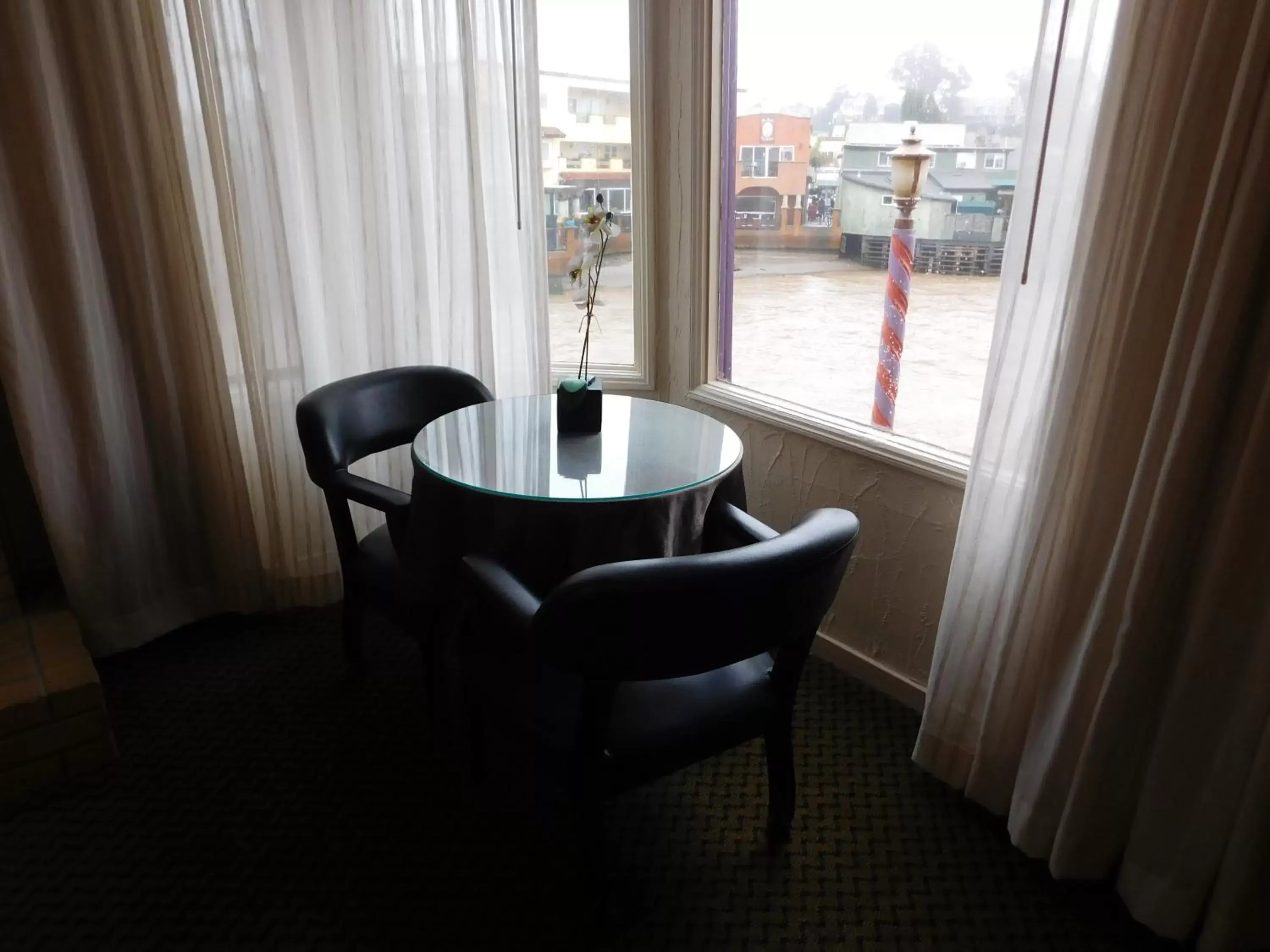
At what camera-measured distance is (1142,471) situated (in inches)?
55.7

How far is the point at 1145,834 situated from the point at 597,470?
4.24ft

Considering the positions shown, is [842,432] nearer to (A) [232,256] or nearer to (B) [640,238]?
(B) [640,238]

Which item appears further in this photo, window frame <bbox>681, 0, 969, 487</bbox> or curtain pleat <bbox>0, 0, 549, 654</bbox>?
window frame <bbox>681, 0, 969, 487</bbox>

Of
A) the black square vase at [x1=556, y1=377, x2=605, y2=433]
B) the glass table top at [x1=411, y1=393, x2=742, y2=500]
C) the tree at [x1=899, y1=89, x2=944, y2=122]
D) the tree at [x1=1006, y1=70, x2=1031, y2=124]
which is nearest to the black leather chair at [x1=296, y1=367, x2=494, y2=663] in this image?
the glass table top at [x1=411, y1=393, x2=742, y2=500]

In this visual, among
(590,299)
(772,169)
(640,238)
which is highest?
(772,169)

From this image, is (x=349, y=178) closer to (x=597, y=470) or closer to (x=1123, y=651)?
(x=597, y=470)

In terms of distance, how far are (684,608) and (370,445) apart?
1.41 m

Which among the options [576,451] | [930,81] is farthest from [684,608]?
[930,81]

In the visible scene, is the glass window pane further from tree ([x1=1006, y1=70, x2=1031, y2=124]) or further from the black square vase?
tree ([x1=1006, y1=70, x2=1031, y2=124])

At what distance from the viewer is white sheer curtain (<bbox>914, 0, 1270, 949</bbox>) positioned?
4.24ft

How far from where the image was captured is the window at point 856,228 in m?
2.01

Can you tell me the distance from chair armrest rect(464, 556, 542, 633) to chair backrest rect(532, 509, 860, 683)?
0.61 feet

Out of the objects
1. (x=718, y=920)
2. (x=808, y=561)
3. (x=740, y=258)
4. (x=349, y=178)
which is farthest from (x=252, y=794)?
(x=740, y=258)

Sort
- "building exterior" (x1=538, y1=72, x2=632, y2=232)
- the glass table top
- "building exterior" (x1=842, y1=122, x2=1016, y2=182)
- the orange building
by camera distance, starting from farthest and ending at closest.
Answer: "building exterior" (x1=538, y1=72, x2=632, y2=232)
the orange building
"building exterior" (x1=842, y1=122, x2=1016, y2=182)
the glass table top
